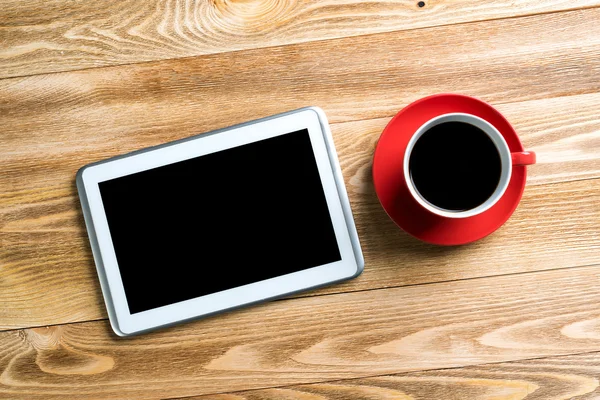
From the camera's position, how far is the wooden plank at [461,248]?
65cm

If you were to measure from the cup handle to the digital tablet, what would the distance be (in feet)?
0.64

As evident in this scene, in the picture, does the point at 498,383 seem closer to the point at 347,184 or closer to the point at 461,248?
the point at 461,248

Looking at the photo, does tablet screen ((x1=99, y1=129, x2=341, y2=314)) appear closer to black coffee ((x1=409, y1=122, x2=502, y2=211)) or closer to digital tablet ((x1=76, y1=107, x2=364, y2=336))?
digital tablet ((x1=76, y1=107, x2=364, y2=336))

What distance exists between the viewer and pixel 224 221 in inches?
25.2

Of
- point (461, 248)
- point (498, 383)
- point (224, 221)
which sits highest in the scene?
point (224, 221)

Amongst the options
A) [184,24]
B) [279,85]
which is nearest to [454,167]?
[279,85]

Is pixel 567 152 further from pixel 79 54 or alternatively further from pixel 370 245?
pixel 79 54

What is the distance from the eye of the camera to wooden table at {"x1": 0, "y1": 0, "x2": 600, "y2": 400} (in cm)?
65

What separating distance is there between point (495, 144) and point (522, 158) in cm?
4

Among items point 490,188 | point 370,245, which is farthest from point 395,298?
point 490,188

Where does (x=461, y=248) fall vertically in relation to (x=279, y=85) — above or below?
below

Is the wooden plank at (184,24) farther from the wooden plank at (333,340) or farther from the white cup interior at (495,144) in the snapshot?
the wooden plank at (333,340)

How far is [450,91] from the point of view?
66 centimetres

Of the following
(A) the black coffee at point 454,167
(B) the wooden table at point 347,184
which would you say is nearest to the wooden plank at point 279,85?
(B) the wooden table at point 347,184
